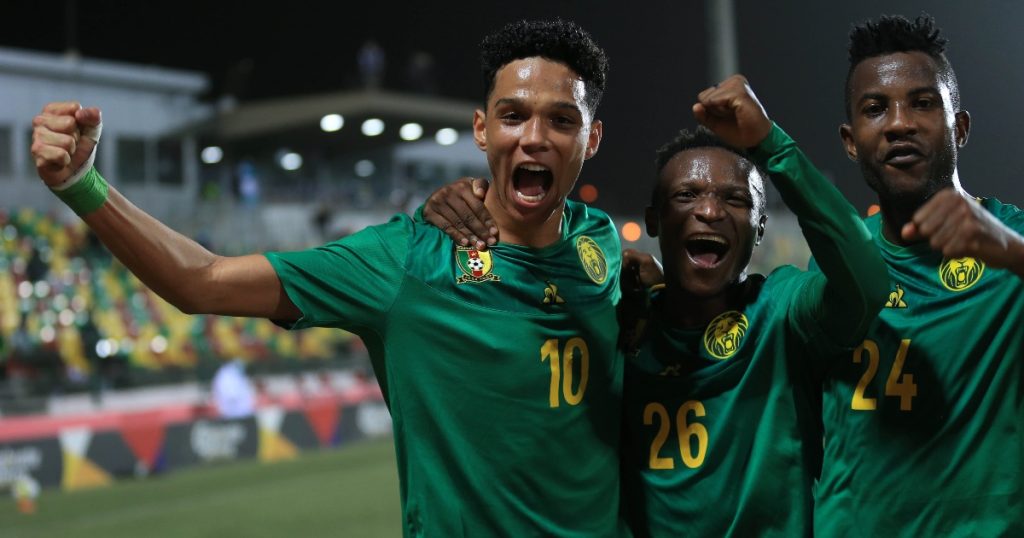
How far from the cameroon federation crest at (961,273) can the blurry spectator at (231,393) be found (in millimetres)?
12213

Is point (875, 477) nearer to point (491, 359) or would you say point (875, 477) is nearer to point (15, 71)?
point (491, 359)

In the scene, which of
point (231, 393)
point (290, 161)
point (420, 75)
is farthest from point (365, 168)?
point (231, 393)

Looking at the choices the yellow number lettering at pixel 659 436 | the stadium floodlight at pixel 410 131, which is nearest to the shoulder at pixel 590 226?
the yellow number lettering at pixel 659 436

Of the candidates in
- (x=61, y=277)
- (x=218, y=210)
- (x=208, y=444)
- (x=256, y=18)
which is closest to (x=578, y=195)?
(x=208, y=444)

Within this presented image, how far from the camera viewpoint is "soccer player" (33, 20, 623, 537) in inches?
106

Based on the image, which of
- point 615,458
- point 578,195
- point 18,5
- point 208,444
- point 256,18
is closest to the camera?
point 615,458

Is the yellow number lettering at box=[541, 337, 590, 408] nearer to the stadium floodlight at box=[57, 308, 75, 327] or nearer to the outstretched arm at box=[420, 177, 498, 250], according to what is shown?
the outstretched arm at box=[420, 177, 498, 250]

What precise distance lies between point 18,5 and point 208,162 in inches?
214

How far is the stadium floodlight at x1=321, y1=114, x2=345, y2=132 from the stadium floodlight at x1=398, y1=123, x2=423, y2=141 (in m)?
1.64

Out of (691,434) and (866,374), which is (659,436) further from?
(866,374)

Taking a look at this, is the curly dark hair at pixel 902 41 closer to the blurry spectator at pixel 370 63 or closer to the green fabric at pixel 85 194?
the green fabric at pixel 85 194

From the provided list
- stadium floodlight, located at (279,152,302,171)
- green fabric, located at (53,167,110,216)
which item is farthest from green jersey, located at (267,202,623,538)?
stadium floodlight, located at (279,152,302,171)

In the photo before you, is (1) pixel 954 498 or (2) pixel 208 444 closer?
(1) pixel 954 498

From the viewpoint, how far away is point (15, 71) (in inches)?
878
